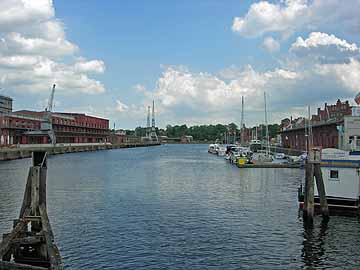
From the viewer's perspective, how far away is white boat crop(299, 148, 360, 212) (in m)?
30.1

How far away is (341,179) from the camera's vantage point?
30.3 meters

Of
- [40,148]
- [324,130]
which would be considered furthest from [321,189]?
[40,148]

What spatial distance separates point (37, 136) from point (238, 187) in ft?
408

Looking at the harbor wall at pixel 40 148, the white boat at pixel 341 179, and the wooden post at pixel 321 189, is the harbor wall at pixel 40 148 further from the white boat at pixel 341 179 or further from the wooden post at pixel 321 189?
the wooden post at pixel 321 189

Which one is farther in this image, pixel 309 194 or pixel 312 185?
pixel 312 185

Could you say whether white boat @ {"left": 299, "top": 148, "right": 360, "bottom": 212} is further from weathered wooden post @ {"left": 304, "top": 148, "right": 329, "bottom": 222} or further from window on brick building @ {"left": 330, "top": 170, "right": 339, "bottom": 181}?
weathered wooden post @ {"left": 304, "top": 148, "right": 329, "bottom": 222}

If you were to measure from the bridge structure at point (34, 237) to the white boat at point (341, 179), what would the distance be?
64.0ft

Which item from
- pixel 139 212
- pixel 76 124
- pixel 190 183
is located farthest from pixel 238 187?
pixel 76 124

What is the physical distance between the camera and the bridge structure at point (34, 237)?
17.4m

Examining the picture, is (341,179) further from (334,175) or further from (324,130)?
(324,130)

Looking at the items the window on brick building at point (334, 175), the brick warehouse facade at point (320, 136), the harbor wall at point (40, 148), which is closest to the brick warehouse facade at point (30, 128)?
the harbor wall at point (40, 148)

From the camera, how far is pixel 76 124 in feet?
647

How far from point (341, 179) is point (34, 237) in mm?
21051

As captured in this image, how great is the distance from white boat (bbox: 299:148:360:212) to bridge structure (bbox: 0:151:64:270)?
1951cm
